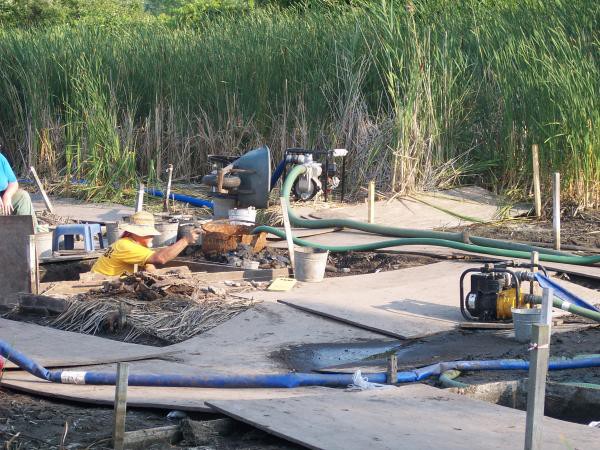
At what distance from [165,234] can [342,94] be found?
4179mm

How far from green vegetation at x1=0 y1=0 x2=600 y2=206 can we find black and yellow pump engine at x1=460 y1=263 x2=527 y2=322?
15.3 feet

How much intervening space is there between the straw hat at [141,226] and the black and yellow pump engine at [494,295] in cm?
285

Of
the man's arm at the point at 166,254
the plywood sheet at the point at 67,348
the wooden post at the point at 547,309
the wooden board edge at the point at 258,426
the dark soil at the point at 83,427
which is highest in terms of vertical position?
the wooden post at the point at 547,309

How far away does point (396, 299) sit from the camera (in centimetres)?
759

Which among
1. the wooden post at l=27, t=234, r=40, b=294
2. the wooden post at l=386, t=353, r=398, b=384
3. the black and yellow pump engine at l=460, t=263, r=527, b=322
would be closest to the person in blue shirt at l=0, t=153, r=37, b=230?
the wooden post at l=27, t=234, r=40, b=294

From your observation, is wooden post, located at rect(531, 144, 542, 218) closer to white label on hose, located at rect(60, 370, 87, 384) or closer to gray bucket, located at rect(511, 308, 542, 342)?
gray bucket, located at rect(511, 308, 542, 342)

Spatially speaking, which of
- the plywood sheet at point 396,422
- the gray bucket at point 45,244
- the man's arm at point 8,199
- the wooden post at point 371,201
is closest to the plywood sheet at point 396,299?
the wooden post at point 371,201

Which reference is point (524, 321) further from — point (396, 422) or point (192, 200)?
point (192, 200)

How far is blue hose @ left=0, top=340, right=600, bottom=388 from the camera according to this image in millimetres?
5215

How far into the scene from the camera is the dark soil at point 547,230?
32.2ft

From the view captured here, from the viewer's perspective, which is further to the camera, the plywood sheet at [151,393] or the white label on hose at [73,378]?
the white label on hose at [73,378]

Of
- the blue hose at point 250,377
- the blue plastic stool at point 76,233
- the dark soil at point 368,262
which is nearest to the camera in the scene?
the blue hose at point 250,377

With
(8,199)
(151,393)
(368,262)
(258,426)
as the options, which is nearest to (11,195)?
(8,199)

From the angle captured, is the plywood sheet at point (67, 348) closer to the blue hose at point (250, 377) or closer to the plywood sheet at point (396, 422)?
the blue hose at point (250, 377)
